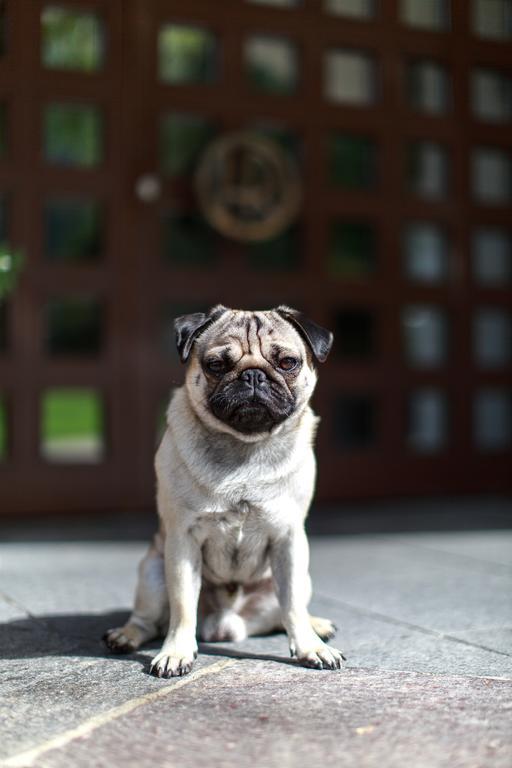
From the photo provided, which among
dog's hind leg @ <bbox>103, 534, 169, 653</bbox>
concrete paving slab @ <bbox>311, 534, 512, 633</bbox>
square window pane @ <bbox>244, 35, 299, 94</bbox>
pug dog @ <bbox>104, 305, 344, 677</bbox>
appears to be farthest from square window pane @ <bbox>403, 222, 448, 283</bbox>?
dog's hind leg @ <bbox>103, 534, 169, 653</bbox>

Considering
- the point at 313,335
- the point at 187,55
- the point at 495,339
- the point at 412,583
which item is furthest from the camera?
the point at 187,55

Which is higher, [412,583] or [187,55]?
[187,55]

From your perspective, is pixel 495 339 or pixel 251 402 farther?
pixel 495 339

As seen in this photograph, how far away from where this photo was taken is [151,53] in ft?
23.8

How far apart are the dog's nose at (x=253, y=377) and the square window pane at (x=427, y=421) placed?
497 cm

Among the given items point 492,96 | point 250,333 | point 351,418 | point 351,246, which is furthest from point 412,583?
point 351,246

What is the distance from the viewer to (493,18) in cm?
835

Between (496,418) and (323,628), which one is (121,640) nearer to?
(323,628)

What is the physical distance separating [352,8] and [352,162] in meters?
1.72

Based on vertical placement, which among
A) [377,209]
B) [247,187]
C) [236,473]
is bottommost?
[236,473]

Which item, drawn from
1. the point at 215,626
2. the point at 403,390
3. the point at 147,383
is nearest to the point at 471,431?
the point at 403,390

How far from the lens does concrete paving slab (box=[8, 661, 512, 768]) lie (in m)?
2.49

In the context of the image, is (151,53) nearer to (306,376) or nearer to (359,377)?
(359,377)

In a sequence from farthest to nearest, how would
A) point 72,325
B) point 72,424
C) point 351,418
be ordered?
point 72,424 < point 72,325 < point 351,418
